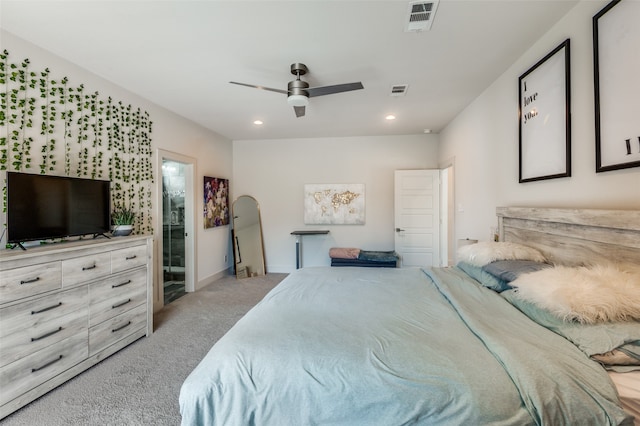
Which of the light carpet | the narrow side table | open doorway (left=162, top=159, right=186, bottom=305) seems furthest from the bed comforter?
open doorway (left=162, top=159, right=186, bottom=305)

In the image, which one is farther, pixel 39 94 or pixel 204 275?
pixel 204 275

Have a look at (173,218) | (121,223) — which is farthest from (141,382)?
(173,218)

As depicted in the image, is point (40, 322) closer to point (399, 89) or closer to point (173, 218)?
point (173, 218)

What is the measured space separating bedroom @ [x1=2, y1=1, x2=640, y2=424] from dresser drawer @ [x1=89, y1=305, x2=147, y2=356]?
5.63ft

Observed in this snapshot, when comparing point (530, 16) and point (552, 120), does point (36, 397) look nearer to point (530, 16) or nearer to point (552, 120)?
point (552, 120)

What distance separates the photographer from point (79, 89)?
100 inches

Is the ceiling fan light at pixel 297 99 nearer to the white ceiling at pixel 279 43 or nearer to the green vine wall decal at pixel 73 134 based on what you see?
the white ceiling at pixel 279 43

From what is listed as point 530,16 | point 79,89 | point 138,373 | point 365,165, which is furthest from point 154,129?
point 530,16

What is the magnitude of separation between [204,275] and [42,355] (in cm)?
266

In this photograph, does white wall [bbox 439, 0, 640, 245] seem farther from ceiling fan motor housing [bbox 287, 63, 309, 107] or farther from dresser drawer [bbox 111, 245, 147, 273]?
dresser drawer [bbox 111, 245, 147, 273]

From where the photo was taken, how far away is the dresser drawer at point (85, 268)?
2051 millimetres

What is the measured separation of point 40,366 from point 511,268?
3.33m

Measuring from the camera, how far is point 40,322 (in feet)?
6.17

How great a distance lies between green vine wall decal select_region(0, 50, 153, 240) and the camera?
2.07m
